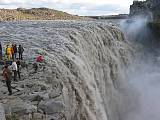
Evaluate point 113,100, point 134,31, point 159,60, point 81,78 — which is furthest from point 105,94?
point 134,31

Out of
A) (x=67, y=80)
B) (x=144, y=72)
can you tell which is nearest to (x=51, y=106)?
(x=67, y=80)

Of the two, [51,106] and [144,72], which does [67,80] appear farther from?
[144,72]

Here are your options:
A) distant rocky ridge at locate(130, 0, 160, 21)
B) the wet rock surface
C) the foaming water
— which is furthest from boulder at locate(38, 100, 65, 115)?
distant rocky ridge at locate(130, 0, 160, 21)

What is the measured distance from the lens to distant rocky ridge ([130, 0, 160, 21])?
213ft

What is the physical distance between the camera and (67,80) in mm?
19922

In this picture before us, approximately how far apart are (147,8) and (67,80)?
166ft

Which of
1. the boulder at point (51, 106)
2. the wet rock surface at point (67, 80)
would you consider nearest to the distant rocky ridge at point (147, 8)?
the wet rock surface at point (67, 80)

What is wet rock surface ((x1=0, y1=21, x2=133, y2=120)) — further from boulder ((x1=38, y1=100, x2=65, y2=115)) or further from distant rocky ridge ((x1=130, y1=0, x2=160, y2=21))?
distant rocky ridge ((x1=130, y1=0, x2=160, y2=21))

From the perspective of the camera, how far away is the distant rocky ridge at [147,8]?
64.9 meters

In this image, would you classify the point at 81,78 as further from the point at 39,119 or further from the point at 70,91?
the point at 39,119

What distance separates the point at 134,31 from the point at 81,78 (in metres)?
34.1

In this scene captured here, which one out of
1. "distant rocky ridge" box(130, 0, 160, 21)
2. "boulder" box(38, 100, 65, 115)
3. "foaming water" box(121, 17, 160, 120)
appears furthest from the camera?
"distant rocky ridge" box(130, 0, 160, 21)

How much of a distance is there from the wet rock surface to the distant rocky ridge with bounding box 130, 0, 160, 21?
2670 centimetres

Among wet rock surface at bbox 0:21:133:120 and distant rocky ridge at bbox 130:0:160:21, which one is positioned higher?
distant rocky ridge at bbox 130:0:160:21
